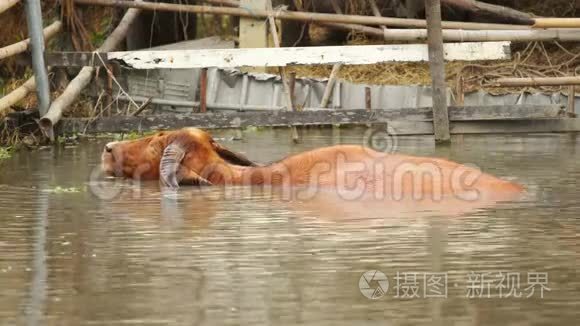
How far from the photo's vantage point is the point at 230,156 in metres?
9.09

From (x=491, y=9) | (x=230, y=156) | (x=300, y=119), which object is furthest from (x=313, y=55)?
(x=491, y=9)

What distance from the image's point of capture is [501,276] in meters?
5.53

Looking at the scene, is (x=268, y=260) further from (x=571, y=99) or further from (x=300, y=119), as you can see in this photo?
(x=571, y=99)

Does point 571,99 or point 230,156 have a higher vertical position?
point 571,99

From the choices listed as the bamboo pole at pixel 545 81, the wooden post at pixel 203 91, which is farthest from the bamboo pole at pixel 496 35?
the wooden post at pixel 203 91

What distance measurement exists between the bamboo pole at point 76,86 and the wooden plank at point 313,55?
80 centimetres

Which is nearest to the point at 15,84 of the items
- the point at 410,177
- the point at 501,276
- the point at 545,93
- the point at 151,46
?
the point at 151,46

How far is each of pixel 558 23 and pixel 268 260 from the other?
6670 millimetres

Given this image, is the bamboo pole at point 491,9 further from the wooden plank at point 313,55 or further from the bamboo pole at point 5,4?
the bamboo pole at point 5,4

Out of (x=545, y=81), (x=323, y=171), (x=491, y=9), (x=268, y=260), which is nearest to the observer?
(x=268, y=260)

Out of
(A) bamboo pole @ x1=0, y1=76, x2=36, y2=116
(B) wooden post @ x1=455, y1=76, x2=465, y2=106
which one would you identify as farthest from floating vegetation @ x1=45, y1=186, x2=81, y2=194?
(B) wooden post @ x1=455, y1=76, x2=465, y2=106

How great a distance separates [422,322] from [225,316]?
0.74 metres

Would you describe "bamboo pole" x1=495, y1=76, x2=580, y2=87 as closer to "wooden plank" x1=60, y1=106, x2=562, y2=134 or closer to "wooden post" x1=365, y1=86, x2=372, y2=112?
"wooden plank" x1=60, y1=106, x2=562, y2=134

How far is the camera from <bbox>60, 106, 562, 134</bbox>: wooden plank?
11234mm
